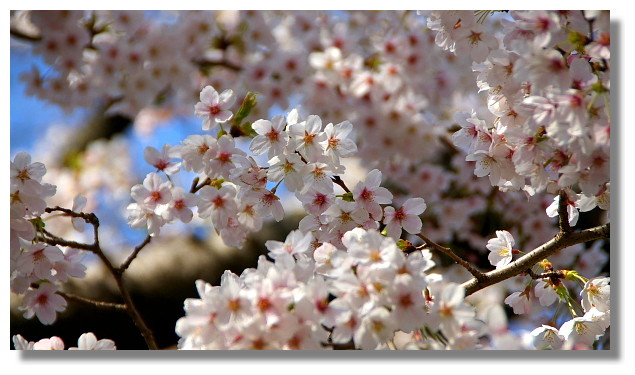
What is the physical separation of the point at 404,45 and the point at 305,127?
1.36 m

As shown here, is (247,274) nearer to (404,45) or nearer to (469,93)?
(404,45)

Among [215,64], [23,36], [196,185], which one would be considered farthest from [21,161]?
[215,64]

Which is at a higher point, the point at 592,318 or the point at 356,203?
the point at 356,203

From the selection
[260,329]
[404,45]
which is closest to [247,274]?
[260,329]

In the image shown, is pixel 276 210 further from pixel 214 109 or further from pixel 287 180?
pixel 214 109

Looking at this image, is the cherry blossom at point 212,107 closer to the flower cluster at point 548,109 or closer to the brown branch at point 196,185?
the brown branch at point 196,185

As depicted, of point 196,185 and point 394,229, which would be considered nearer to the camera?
point 394,229

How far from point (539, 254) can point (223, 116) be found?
0.56 m

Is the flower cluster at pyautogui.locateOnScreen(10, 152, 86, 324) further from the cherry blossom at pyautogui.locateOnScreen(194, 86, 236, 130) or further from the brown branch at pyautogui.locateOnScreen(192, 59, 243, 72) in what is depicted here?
the brown branch at pyautogui.locateOnScreen(192, 59, 243, 72)

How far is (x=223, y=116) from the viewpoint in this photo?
1.14 meters

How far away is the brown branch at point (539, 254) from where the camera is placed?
1.08m

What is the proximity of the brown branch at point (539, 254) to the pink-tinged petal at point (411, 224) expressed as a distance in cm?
12

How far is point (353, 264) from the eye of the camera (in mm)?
888

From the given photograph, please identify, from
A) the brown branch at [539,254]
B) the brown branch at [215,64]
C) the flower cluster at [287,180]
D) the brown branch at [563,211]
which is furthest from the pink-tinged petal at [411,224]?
the brown branch at [215,64]
